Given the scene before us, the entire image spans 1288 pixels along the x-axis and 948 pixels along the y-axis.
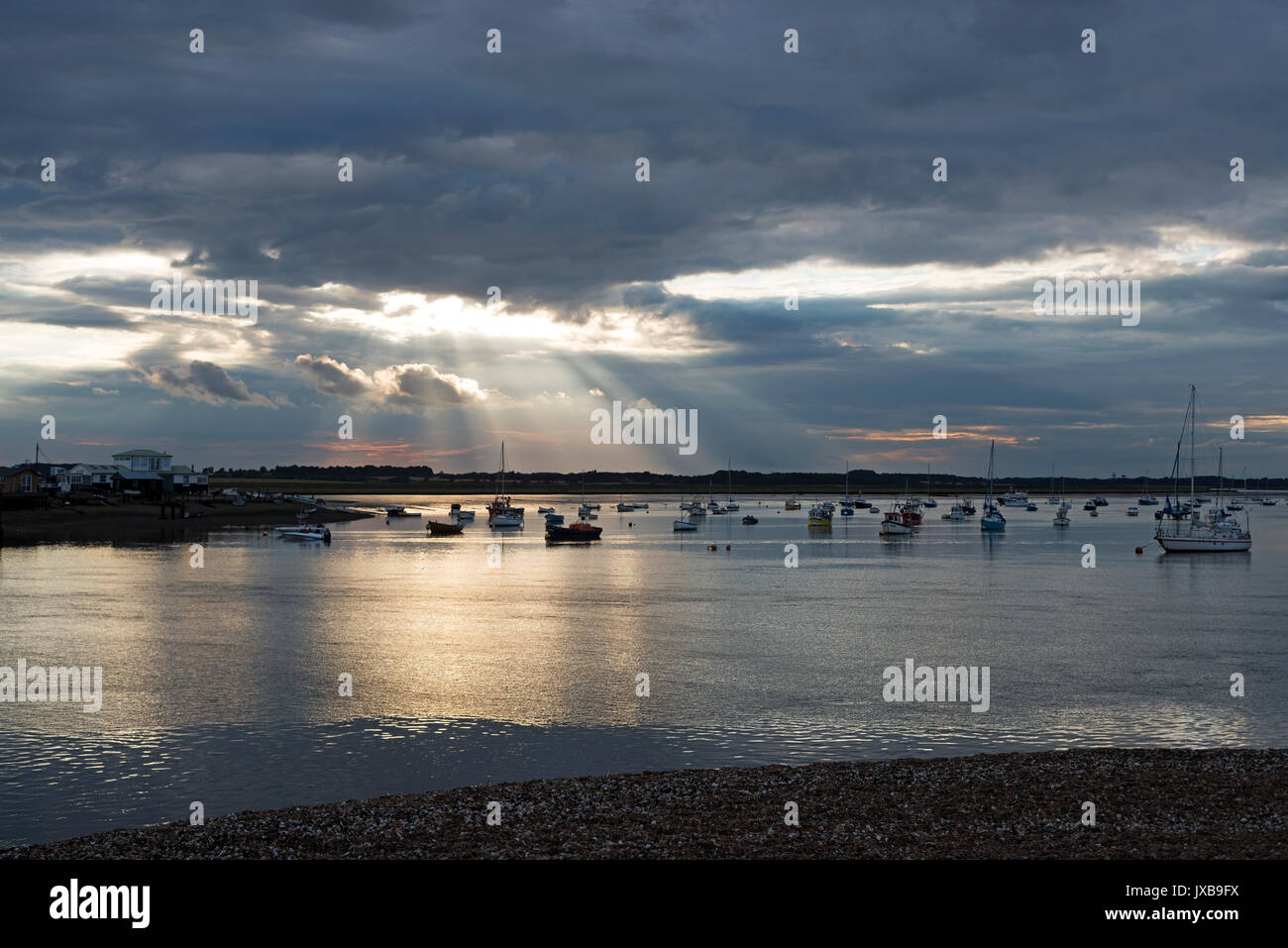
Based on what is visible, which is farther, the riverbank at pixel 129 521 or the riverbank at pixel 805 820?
the riverbank at pixel 129 521

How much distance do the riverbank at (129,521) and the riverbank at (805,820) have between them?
9799 centimetres

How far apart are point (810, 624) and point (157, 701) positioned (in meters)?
29.5

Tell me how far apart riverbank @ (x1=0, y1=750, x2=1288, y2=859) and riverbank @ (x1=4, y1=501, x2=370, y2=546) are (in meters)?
98.0

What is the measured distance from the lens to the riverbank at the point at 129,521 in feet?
359

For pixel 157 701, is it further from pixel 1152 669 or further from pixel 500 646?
pixel 1152 669

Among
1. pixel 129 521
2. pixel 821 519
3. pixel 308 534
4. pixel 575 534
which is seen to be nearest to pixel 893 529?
pixel 821 519

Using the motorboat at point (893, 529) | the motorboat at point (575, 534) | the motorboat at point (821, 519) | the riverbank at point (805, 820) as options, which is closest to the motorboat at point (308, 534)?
the motorboat at point (575, 534)

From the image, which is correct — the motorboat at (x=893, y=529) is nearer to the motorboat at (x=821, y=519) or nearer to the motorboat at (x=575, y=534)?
the motorboat at (x=821, y=519)

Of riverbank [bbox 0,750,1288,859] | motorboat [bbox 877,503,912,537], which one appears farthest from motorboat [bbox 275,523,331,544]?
riverbank [bbox 0,750,1288,859]

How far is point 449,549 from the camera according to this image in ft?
360

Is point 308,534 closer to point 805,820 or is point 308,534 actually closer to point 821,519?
point 821,519

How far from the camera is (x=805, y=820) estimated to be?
15008 millimetres
